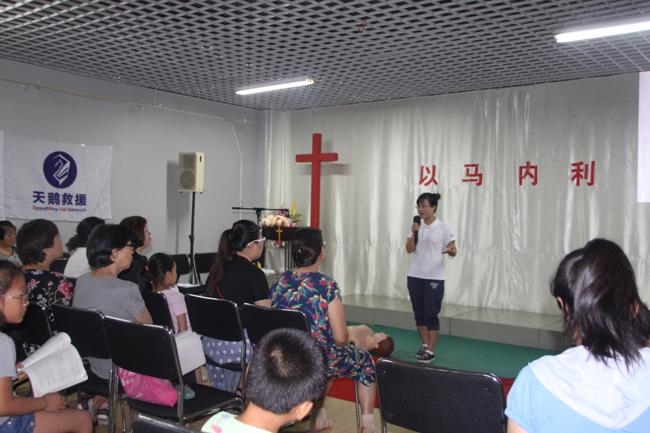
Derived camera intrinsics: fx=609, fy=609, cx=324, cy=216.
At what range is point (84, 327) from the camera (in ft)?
9.45

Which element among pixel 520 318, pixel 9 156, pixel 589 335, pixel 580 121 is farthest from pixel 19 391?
pixel 580 121

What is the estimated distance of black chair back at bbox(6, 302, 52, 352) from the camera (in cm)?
306

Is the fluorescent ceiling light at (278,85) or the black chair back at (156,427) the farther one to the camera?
the fluorescent ceiling light at (278,85)

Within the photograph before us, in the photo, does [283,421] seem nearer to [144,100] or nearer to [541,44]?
[541,44]

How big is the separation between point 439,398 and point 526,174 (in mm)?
5109

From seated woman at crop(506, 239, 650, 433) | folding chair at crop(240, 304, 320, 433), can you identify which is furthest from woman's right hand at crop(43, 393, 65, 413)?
seated woman at crop(506, 239, 650, 433)

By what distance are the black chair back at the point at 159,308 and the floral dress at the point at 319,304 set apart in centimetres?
64

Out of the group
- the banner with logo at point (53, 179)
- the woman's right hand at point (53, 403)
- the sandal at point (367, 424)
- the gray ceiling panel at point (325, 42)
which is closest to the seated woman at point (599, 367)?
the woman's right hand at point (53, 403)

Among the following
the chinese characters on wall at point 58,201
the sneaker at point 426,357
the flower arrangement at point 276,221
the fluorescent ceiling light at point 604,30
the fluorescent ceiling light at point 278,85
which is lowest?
the sneaker at point 426,357

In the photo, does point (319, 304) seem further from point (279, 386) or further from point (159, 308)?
point (279, 386)

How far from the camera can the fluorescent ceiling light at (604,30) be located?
170 inches

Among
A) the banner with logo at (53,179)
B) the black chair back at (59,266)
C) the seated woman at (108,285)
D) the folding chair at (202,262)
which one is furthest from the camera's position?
the folding chair at (202,262)

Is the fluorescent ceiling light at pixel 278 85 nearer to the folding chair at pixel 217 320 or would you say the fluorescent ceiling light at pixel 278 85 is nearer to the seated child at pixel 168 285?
the seated child at pixel 168 285

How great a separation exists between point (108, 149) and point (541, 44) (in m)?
4.64
